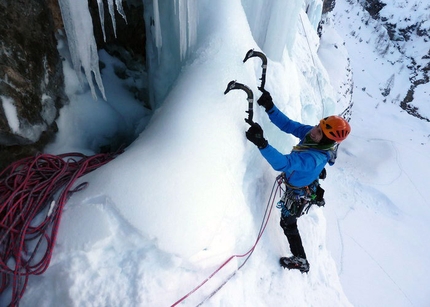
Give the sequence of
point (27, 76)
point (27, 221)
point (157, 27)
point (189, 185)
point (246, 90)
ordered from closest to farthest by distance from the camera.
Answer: point (27, 221), point (189, 185), point (246, 90), point (27, 76), point (157, 27)

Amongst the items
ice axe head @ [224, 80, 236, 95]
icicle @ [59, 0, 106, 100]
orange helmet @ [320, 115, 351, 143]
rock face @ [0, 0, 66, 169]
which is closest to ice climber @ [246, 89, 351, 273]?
orange helmet @ [320, 115, 351, 143]

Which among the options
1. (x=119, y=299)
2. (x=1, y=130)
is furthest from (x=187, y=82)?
(x=119, y=299)

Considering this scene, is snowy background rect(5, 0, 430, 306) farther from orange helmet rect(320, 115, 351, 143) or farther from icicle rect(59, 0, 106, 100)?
orange helmet rect(320, 115, 351, 143)

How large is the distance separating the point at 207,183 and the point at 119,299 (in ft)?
2.98

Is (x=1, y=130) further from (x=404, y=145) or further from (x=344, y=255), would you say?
(x=404, y=145)

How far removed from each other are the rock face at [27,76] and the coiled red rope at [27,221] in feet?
1.06

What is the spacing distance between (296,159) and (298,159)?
0.02 metres

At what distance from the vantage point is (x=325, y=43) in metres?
10.0

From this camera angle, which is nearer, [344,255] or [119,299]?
[119,299]

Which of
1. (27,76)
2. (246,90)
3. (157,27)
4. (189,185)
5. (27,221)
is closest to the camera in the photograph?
(27,221)

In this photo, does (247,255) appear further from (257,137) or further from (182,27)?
(182,27)

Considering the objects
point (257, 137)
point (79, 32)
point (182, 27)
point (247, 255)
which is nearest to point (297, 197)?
point (247, 255)

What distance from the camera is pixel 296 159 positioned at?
221cm

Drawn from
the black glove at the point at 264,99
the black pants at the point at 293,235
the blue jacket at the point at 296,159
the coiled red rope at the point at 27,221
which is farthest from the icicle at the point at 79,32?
the black pants at the point at 293,235
